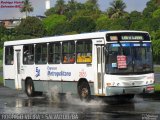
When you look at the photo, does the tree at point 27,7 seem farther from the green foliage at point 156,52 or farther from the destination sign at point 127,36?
the destination sign at point 127,36

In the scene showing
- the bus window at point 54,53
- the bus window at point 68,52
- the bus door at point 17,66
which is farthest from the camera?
the bus door at point 17,66

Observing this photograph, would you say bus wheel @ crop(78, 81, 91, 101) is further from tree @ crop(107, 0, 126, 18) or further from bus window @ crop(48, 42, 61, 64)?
tree @ crop(107, 0, 126, 18)

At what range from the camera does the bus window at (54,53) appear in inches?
875

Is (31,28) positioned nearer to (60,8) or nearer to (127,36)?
(60,8)

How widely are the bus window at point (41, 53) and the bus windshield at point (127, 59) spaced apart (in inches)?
195

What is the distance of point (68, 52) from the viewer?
21.5 metres

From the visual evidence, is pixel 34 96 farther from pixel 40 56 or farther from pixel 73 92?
pixel 73 92

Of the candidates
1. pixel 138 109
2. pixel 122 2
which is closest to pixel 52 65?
pixel 138 109

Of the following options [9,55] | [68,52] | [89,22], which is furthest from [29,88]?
[89,22]

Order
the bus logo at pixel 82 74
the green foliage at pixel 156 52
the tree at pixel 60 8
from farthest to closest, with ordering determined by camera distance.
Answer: the tree at pixel 60 8, the green foliage at pixel 156 52, the bus logo at pixel 82 74

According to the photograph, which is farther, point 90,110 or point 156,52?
point 156,52

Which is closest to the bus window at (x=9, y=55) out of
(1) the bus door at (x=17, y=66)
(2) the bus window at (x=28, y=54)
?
(1) the bus door at (x=17, y=66)

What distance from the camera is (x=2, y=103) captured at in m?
20.8

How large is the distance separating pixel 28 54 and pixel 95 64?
604cm
